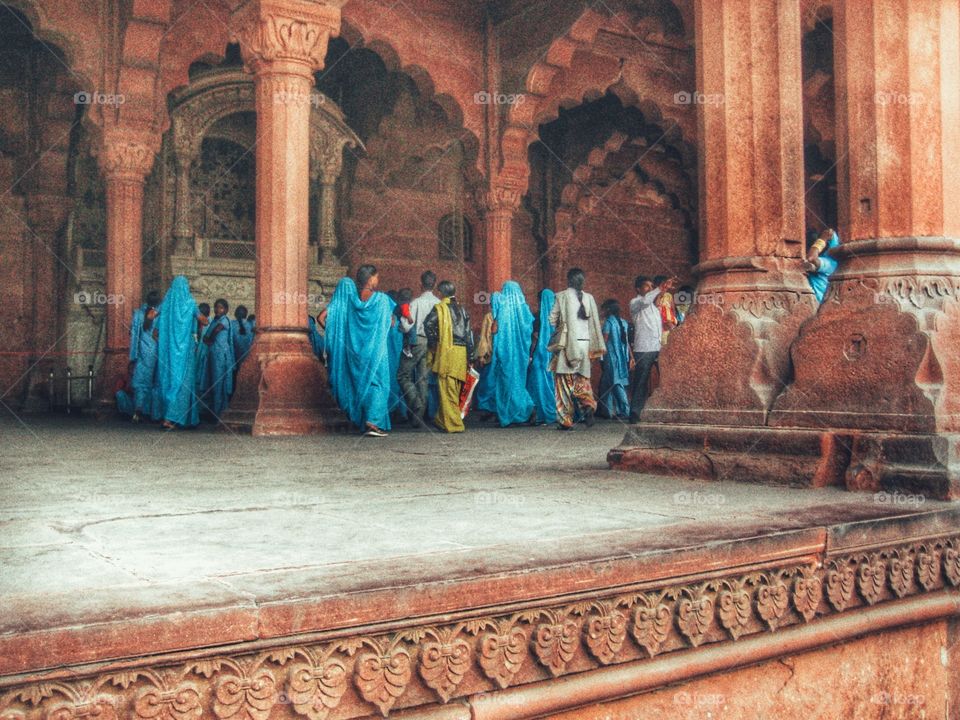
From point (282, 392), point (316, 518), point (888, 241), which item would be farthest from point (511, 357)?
point (316, 518)

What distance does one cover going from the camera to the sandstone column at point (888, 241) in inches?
133

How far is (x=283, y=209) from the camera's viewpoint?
8.28m

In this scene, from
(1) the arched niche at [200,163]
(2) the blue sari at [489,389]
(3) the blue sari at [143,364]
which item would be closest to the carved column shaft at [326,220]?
(1) the arched niche at [200,163]

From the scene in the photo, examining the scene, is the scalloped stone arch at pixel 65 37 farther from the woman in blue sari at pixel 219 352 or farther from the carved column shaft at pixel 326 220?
the carved column shaft at pixel 326 220

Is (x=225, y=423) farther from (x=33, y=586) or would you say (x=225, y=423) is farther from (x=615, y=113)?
(x=615, y=113)

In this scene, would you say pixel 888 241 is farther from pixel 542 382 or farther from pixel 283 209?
pixel 542 382

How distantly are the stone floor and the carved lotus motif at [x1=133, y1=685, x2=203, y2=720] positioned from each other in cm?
13

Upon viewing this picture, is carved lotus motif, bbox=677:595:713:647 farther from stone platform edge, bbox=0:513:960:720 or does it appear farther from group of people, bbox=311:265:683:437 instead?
group of people, bbox=311:265:683:437

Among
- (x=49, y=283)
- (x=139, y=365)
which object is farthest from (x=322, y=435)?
(x=49, y=283)

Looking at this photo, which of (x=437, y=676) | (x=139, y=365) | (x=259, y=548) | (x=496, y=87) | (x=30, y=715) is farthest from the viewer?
(x=496, y=87)

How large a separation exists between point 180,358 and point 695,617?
834cm

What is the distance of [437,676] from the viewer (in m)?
1.78

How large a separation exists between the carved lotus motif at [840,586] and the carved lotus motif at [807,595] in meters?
0.05

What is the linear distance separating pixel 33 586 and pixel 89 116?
10.4m
